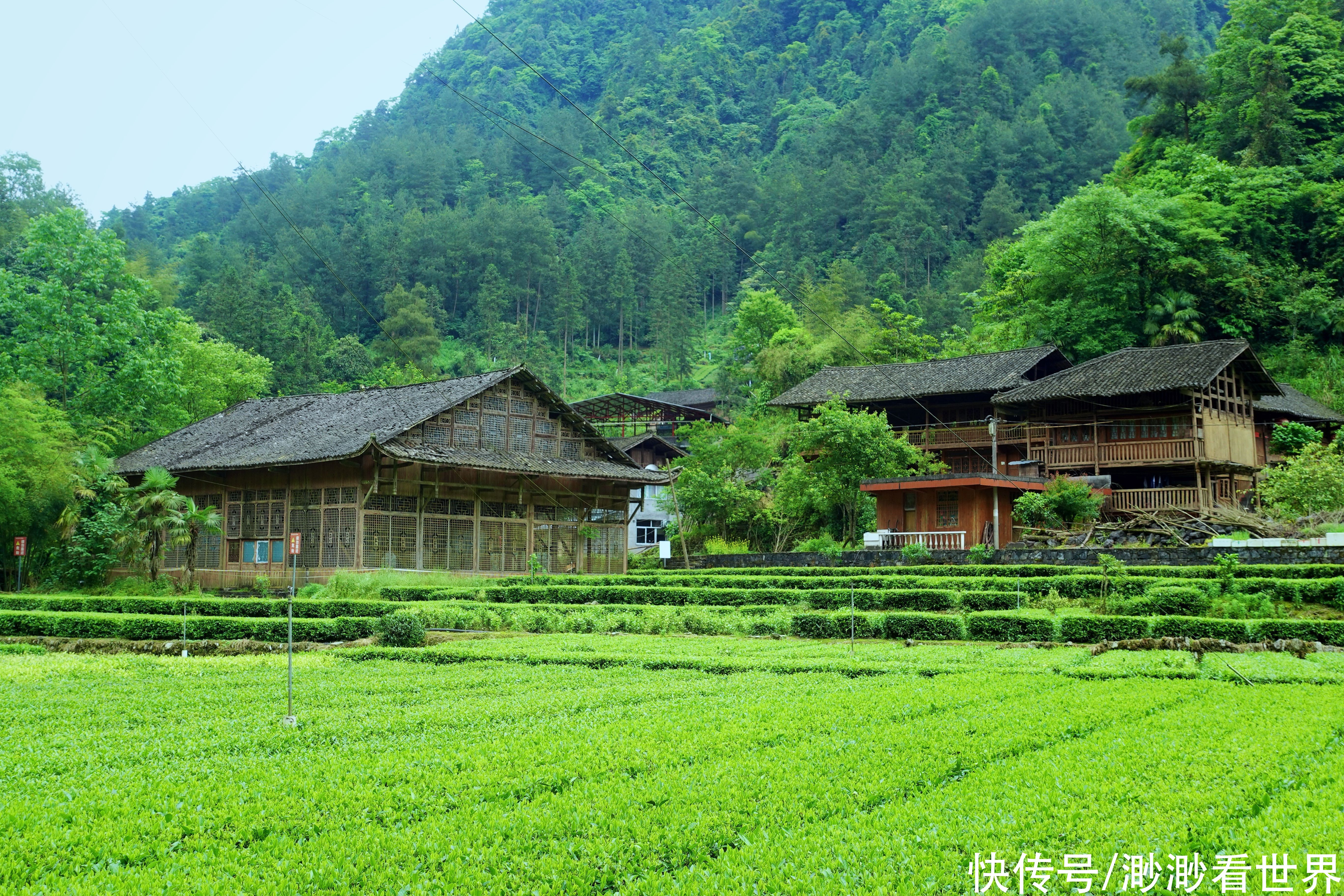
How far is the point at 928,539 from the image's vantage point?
1476 inches

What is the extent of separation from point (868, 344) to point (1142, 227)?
17965 mm

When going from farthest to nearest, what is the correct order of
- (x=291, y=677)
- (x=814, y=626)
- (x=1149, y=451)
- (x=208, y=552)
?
(x=1149, y=451)
(x=208, y=552)
(x=814, y=626)
(x=291, y=677)

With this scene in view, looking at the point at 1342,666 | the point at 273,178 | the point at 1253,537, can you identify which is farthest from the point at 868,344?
the point at 273,178

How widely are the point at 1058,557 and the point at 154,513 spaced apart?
26.1m

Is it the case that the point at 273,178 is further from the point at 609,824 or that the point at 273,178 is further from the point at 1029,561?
the point at 609,824

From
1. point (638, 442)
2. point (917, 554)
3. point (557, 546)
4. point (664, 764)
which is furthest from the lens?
point (638, 442)

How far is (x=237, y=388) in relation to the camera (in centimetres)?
5791

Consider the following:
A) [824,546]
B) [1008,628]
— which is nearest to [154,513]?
[824,546]

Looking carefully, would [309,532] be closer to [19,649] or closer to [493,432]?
[493,432]

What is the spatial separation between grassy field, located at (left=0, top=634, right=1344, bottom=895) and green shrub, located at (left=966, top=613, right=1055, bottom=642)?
505 cm

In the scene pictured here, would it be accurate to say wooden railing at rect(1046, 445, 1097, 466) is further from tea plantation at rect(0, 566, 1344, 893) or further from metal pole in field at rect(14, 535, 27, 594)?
tea plantation at rect(0, 566, 1344, 893)

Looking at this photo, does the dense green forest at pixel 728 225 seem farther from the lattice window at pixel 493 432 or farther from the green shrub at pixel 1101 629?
the green shrub at pixel 1101 629

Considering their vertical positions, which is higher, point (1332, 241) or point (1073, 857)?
point (1332, 241)

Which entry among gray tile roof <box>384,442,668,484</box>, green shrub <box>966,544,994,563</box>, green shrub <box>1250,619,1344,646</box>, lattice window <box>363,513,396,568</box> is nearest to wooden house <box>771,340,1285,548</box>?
green shrub <box>966,544,994,563</box>
